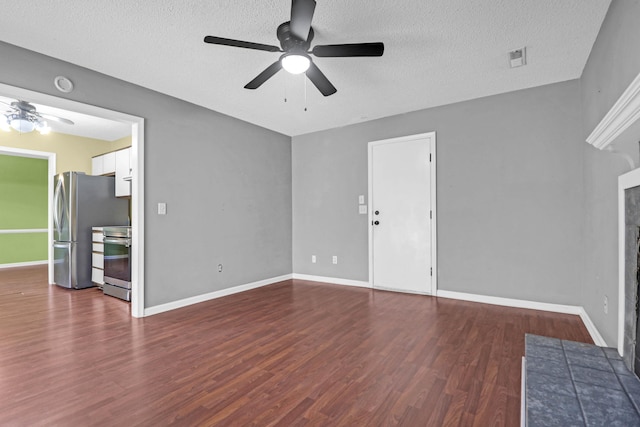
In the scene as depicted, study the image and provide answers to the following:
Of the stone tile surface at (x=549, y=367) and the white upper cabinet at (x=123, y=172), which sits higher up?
the white upper cabinet at (x=123, y=172)

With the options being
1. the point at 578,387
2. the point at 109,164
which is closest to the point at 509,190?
the point at 578,387

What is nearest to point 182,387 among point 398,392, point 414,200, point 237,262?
point 398,392

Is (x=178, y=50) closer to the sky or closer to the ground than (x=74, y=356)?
closer to the sky

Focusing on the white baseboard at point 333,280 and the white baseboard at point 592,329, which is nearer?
the white baseboard at point 592,329

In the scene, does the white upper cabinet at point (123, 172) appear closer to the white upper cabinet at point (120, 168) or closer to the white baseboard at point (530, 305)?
the white upper cabinet at point (120, 168)

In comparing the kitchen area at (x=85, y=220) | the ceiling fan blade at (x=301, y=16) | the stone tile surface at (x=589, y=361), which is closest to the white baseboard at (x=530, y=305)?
the stone tile surface at (x=589, y=361)

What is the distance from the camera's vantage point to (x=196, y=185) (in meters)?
3.89

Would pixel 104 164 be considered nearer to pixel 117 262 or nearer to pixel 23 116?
pixel 23 116

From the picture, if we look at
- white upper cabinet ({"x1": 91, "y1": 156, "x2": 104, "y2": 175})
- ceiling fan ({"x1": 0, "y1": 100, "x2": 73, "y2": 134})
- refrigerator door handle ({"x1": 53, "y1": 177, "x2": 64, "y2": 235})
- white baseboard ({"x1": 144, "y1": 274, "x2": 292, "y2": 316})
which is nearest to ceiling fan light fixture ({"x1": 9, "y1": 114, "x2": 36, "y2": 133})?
ceiling fan ({"x1": 0, "y1": 100, "x2": 73, "y2": 134})

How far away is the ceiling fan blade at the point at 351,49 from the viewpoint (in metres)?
2.11

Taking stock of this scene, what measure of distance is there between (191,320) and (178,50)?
2514 millimetres

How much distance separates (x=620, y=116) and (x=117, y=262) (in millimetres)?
4933

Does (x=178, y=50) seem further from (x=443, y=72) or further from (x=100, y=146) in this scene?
(x=100, y=146)

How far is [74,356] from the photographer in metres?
2.36
